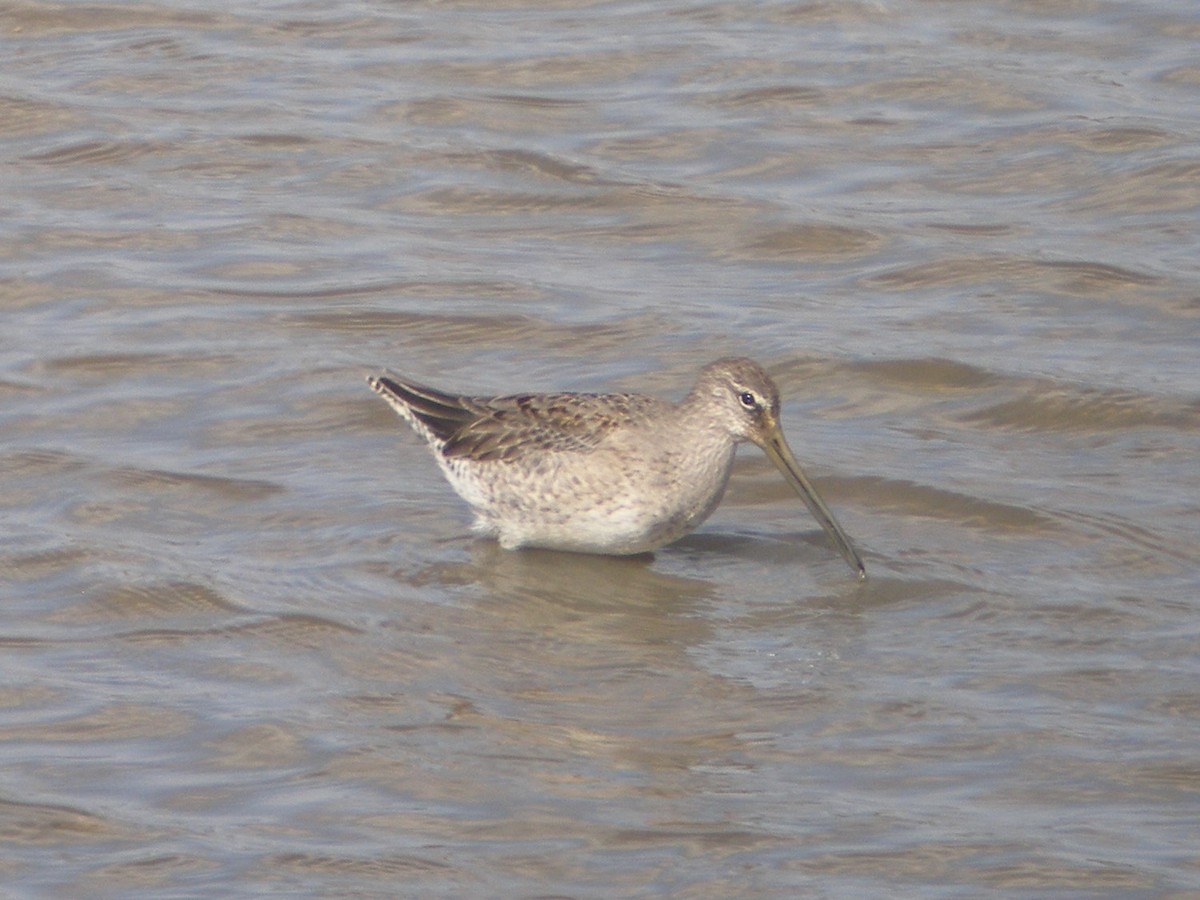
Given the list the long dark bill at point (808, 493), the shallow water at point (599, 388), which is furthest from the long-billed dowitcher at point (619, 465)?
the shallow water at point (599, 388)

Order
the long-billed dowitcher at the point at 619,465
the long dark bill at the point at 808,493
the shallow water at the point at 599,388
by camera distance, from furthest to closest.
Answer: the long-billed dowitcher at the point at 619,465 → the long dark bill at the point at 808,493 → the shallow water at the point at 599,388

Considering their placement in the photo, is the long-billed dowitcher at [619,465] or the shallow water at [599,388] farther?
the long-billed dowitcher at [619,465]

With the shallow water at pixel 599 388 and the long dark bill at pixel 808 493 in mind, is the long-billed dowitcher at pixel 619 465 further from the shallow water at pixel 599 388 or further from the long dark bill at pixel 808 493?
the shallow water at pixel 599 388

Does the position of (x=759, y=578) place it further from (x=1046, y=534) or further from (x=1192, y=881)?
(x=1192, y=881)

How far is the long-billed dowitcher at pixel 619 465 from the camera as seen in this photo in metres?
6.35

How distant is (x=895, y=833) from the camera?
4.59 metres

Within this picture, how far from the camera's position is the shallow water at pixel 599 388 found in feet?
15.5

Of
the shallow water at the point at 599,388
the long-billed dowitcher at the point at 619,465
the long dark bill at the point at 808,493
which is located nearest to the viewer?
the shallow water at the point at 599,388

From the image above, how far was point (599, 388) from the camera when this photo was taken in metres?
7.55

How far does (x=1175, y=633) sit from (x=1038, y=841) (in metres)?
1.22

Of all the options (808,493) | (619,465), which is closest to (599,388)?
(619,465)

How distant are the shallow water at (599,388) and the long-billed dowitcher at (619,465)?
5.1 inches

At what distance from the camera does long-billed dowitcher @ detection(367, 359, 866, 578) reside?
6.35m

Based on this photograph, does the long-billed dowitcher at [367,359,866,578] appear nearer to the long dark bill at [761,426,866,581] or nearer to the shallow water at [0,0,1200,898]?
the long dark bill at [761,426,866,581]
